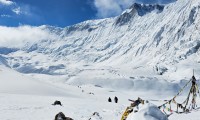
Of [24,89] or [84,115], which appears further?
[24,89]

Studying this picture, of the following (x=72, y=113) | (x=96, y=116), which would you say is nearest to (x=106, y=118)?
(x=96, y=116)

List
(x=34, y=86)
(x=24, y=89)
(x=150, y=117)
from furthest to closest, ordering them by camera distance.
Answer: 1. (x=34, y=86)
2. (x=24, y=89)
3. (x=150, y=117)

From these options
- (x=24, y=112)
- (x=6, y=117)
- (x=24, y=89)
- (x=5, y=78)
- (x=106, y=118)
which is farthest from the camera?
(x=5, y=78)

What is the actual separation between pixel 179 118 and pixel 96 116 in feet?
23.1

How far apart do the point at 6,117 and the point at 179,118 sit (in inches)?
561

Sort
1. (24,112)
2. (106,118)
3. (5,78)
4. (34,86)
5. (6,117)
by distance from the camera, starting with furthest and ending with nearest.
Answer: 1. (5,78)
2. (34,86)
3. (24,112)
4. (106,118)
5. (6,117)

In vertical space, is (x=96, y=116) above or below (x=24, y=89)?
below

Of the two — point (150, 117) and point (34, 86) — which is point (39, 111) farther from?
point (34, 86)

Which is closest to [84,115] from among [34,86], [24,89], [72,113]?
[72,113]

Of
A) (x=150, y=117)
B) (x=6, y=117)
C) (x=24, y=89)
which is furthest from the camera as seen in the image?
(x=24, y=89)

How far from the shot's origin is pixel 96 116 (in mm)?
28234

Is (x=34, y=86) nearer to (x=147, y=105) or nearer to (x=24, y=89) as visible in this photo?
(x=24, y=89)

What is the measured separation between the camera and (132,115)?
19.2 meters

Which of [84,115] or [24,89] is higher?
[24,89]
